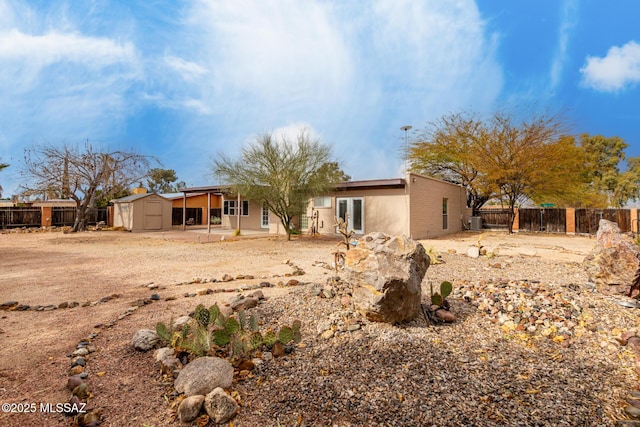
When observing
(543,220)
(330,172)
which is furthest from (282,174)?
(543,220)

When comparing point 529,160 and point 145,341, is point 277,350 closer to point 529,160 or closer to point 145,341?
point 145,341

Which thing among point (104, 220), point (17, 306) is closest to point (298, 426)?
point (17, 306)

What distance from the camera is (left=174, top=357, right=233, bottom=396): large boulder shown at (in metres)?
2.33

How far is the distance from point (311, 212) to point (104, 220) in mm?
17407

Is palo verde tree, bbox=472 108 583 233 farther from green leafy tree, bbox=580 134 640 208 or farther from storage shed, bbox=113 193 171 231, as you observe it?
storage shed, bbox=113 193 171 231

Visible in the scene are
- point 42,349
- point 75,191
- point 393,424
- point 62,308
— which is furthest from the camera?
point 75,191

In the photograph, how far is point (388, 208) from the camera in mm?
14461

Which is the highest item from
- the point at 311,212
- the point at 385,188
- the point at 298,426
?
the point at 385,188

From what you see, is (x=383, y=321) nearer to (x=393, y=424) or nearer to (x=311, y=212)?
(x=393, y=424)

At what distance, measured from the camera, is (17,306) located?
458 centimetres

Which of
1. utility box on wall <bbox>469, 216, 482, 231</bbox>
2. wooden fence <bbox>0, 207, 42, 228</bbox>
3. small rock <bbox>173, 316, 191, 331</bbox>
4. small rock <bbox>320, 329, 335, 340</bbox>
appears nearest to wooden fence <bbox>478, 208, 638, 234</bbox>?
utility box on wall <bbox>469, 216, 482, 231</bbox>

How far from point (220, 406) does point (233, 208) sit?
20.2 meters

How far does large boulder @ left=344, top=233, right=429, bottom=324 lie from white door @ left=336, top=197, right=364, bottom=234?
11237mm

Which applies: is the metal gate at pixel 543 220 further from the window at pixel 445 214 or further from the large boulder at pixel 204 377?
the large boulder at pixel 204 377
